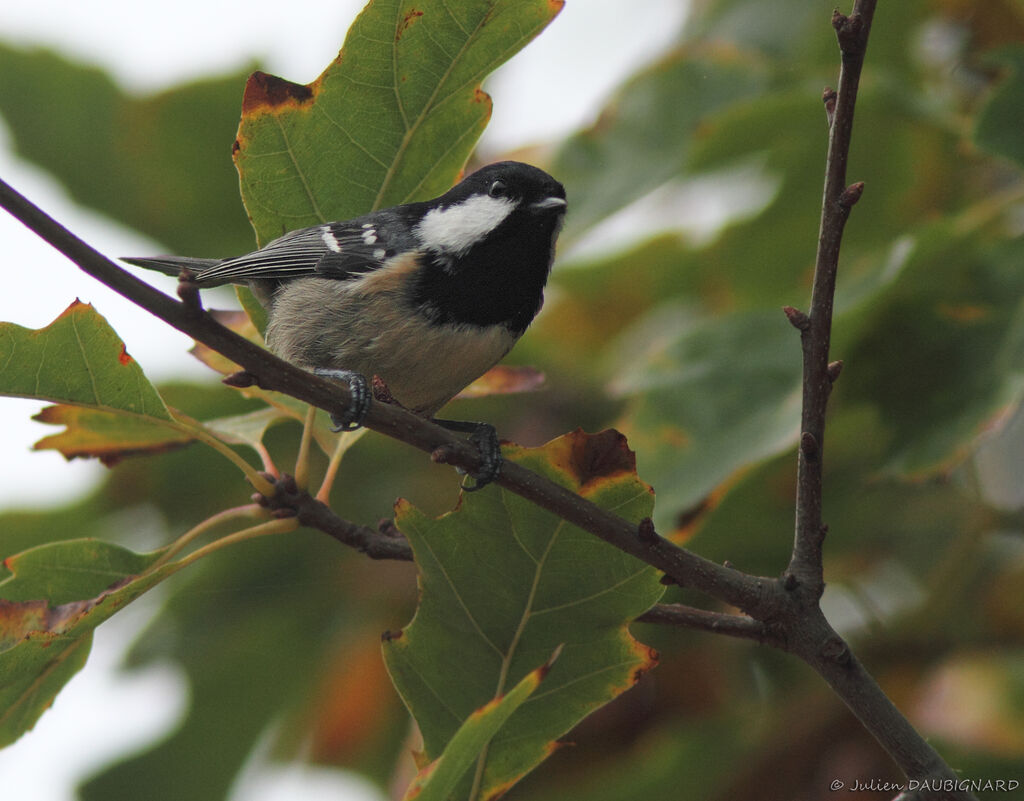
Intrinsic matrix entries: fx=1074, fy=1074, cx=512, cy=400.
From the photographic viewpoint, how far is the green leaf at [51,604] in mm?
1657

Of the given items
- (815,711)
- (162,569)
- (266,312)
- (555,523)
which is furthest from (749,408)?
(162,569)

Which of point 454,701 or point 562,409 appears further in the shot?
point 562,409

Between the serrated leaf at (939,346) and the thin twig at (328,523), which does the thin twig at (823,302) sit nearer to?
the thin twig at (328,523)

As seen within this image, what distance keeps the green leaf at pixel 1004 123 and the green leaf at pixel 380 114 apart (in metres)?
1.01

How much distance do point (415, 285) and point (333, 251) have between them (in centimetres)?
21

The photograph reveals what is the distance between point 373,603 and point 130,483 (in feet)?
2.62

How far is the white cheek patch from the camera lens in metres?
2.24

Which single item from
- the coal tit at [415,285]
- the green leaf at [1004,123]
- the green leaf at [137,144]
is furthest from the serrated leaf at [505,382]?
the green leaf at [137,144]

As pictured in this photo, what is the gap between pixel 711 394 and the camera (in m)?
2.29

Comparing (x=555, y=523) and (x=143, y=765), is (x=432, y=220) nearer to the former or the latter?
(x=555, y=523)

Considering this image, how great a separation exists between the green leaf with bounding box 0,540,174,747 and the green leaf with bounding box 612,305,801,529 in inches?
39.6

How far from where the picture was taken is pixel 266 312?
2221 millimetres

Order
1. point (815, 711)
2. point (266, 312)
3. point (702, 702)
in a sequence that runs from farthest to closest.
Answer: point (702, 702) → point (815, 711) → point (266, 312)

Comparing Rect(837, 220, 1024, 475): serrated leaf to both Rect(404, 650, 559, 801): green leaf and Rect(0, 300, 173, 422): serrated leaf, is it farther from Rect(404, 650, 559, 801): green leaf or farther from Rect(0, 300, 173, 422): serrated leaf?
Rect(0, 300, 173, 422): serrated leaf
